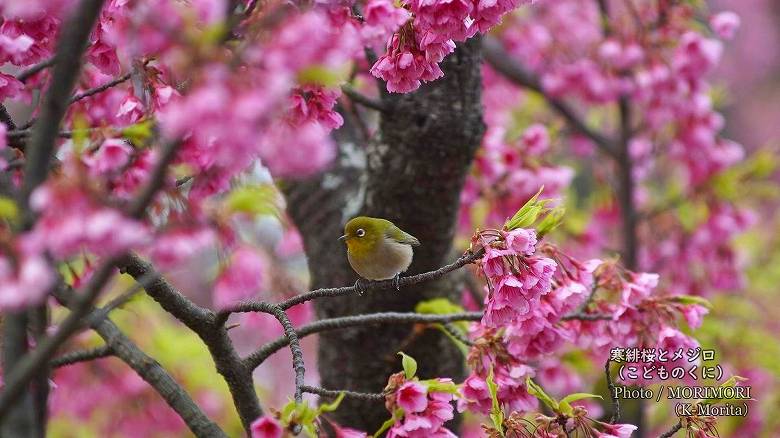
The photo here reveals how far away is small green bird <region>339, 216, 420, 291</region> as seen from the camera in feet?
7.56

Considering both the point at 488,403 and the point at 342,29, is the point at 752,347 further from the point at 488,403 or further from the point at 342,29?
the point at 342,29

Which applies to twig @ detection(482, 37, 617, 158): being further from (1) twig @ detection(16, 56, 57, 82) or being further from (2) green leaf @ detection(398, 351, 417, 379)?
(1) twig @ detection(16, 56, 57, 82)

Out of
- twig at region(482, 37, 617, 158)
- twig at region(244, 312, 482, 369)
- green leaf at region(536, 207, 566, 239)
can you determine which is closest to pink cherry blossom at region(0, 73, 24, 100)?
twig at region(244, 312, 482, 369)

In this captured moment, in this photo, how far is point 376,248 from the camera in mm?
2324

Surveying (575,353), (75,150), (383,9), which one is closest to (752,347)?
(575,353)

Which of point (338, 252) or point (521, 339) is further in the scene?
point (338, 252)

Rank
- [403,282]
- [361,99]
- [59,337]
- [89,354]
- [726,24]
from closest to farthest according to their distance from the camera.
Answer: [59,337] < [403,282] < [89,354] < [361,99] < [726,24]

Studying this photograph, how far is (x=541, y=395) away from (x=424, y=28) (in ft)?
2.81

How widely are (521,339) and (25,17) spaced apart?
129cm

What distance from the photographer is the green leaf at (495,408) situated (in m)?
1.68

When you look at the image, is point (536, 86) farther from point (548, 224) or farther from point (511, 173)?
point (548, 224)

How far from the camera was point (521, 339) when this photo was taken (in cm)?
191

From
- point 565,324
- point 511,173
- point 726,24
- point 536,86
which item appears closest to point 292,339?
point 565,324

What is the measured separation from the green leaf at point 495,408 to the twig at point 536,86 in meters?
2.59
